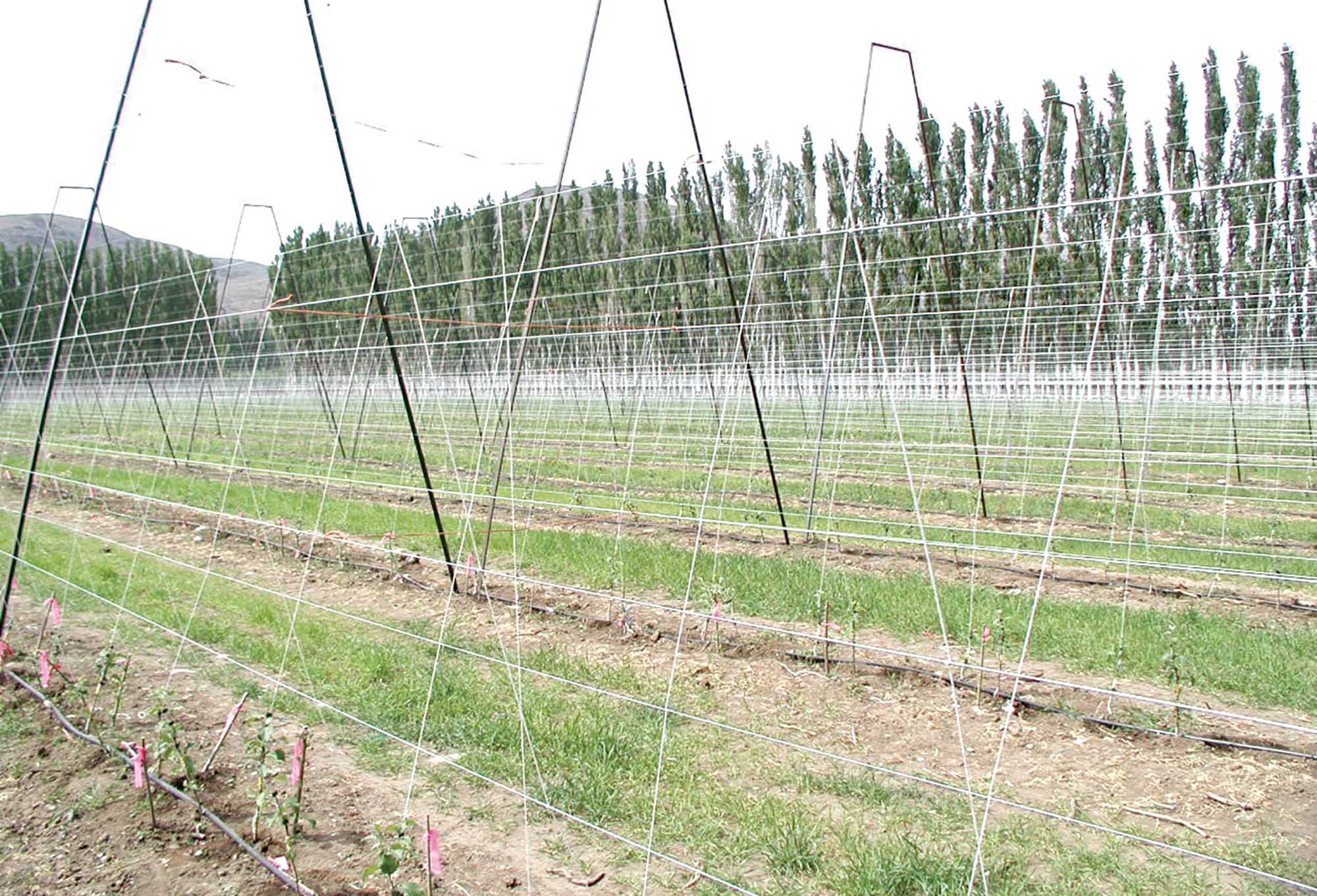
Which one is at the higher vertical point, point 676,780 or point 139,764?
point 139,764

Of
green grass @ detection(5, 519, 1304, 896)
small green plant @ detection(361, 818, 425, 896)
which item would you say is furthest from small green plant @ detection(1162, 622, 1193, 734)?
small green plant @ detection(361, 818, 425, 896)

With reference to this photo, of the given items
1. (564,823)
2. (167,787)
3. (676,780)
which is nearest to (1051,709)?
(676,780)

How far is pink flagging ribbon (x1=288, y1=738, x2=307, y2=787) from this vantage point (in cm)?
290

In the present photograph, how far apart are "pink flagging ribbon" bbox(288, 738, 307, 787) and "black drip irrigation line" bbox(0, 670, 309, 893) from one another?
243mm

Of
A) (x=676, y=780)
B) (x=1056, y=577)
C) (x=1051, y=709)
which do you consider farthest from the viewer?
(x=1056, y=577)

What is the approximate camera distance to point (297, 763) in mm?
3139

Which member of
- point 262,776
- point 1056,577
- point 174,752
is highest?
point 262,776

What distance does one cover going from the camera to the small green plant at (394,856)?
224 cm

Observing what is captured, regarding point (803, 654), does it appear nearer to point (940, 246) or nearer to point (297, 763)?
point (297, 763)

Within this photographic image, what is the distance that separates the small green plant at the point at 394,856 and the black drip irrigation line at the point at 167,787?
0.84 feet

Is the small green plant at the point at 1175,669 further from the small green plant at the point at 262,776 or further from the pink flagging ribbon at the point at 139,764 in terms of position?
the pink flagging ribbon at the point at 139,764

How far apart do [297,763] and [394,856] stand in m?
0.85

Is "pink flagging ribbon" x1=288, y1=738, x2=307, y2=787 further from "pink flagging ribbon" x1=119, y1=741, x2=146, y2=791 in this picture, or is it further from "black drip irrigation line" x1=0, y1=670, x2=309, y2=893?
"pink flagging ribbon" x1=119, y1=741, x2=146, y2=791

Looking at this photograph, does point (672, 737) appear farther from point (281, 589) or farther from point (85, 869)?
point (281, 589)
